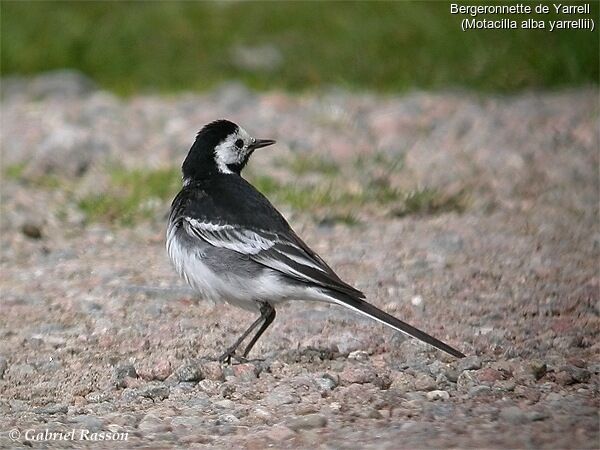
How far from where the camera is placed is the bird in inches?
246

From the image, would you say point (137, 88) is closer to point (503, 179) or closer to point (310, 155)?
point (310, 155)

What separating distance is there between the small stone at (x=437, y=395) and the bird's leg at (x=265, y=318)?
3.74 feet

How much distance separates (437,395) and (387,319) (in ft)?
1.56

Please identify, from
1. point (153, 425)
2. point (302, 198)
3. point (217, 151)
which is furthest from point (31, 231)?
point (153, 425)

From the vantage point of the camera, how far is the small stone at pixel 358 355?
6450 mm

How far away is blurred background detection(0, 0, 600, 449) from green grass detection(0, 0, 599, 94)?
0.03m

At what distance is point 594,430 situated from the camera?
4961 mm

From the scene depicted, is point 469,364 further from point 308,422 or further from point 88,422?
point 88,422

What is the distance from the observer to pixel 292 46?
1580 centimetres

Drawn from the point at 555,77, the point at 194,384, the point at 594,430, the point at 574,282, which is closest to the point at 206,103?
the point at 555,77

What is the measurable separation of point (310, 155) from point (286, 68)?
13.4ft

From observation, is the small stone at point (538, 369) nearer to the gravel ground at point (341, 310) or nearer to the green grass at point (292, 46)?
the gravel ground at point (341, 310)

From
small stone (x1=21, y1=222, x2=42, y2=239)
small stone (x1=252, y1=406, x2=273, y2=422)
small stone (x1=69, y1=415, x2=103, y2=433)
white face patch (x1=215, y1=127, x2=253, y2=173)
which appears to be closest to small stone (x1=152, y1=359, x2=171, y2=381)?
small stone (x1=69, y1=415, x2=103, y2=433)

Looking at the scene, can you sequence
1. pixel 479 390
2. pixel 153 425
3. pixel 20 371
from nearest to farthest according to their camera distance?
pixel 153 425 < pixel 479 390 < pixel 20 371
